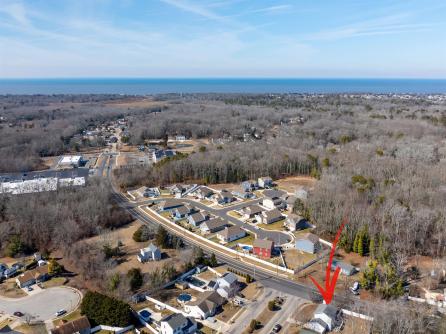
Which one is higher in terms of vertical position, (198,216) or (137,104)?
(137,104)

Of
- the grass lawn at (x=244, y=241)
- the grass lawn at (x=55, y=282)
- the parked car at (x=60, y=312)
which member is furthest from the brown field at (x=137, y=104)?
the parked car at (x=60, y=312)

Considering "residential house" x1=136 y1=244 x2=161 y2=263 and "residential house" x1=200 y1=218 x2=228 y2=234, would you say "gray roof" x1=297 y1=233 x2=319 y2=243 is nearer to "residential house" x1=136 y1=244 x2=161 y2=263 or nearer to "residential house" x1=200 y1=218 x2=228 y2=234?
"residential house" x1=200 y1=218 x2=228 y2=234

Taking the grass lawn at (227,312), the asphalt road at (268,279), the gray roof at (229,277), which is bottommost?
the grass lawn at (227,312)

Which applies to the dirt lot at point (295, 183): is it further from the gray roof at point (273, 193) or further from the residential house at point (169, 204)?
the residential house at point (169, 204)

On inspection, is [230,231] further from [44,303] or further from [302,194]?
[44,303]

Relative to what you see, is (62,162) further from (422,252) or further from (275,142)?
(422,252)

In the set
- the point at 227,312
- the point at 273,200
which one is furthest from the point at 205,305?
the point at 273,200

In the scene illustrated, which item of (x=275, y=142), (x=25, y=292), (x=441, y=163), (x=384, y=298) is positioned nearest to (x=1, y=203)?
(x=25, y=292)
